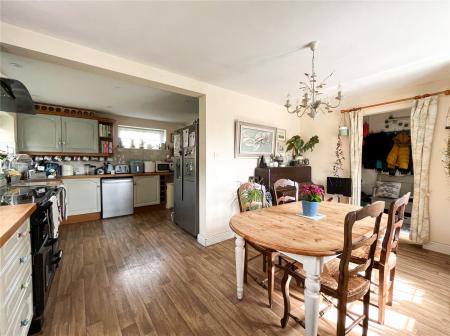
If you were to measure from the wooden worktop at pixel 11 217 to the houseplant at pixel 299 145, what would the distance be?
3.83m

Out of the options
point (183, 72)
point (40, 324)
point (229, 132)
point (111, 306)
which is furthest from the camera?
point (229, 132)

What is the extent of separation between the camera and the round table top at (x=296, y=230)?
45.1 inches

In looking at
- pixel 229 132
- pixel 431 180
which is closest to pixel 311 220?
pixel 229 132

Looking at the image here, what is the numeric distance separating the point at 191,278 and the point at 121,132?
416 centimetres

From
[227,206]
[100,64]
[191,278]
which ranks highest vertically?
[100,64]

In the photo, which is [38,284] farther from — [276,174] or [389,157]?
[389,157]

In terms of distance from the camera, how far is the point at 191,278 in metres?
2.06

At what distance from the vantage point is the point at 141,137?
519 centimetres

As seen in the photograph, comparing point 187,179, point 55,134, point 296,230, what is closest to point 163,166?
point 187,179

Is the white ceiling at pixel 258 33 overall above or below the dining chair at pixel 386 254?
above

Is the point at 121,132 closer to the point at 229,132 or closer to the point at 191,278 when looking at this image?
the point at 229,132

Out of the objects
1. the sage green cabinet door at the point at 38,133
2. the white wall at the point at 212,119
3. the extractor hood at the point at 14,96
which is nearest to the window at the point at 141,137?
the sage green cabinet door at the point at 38,133

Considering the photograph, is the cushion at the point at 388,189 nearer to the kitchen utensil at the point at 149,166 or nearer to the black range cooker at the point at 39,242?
the kitchen utensil at the point at 149,166

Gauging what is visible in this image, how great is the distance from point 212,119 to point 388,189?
423cm
